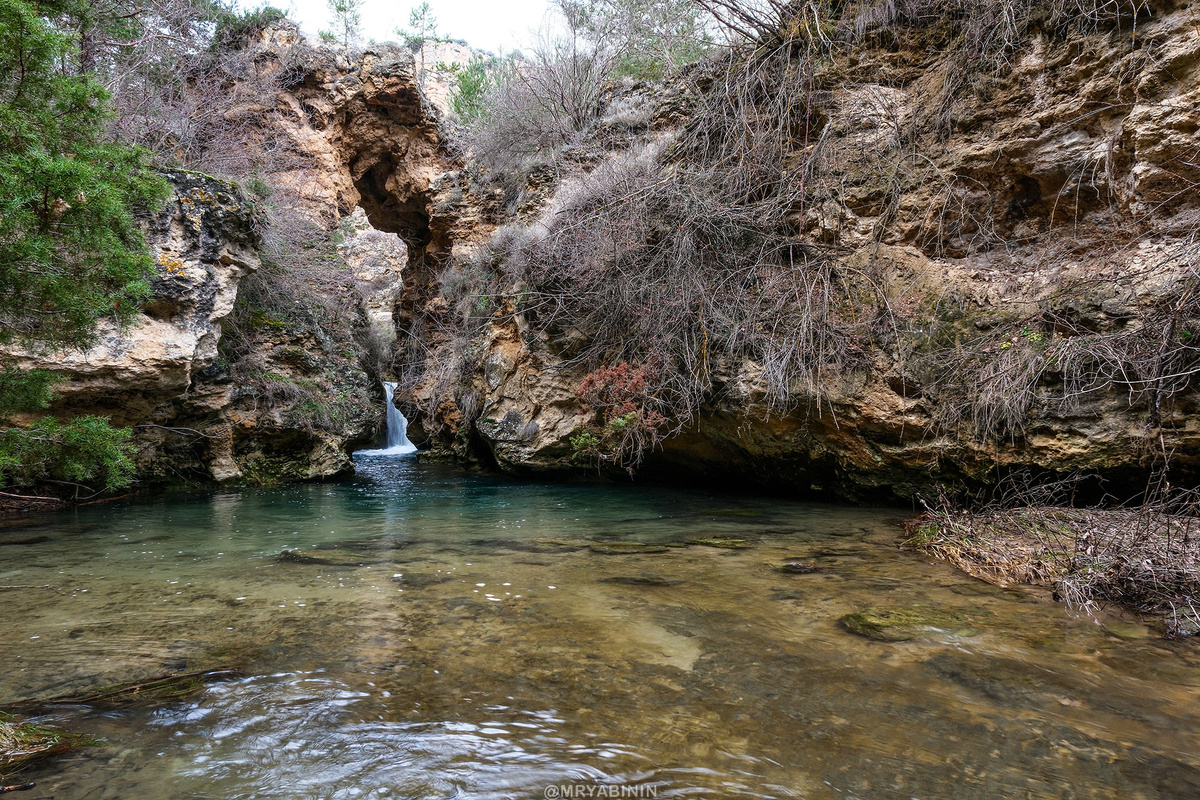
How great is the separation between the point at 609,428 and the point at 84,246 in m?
5.24

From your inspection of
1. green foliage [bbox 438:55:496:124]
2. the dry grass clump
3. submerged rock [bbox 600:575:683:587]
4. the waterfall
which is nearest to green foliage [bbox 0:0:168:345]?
submerged rock [bbox 600:575:683:587]

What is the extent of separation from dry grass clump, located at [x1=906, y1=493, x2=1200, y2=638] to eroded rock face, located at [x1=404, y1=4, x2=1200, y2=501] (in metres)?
0.70

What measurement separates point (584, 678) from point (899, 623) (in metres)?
1.70

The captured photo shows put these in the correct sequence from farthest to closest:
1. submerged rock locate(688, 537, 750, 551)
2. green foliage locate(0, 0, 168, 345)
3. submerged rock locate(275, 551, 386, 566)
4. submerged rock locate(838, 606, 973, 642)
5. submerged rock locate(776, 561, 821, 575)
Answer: submerged rock locate(688, 537, 750, 551) → submerged rock locate(275, 551, 386, 566) → submerged rock locate(776, 561, 821, 575) → green foliage locate(0, 0, 168, 345) → submerged rock locate(838, 606, 973, 642)

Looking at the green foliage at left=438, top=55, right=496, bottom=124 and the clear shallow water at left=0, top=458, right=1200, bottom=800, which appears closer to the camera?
the clear shallow water at left=0, top=458, right=1200, bottom=800

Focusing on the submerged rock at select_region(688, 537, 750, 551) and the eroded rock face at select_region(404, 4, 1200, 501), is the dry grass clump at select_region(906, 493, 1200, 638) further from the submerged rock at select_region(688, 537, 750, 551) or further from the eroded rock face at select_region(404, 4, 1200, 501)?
the submerged rock at select_region(688, 537, 750, 551)

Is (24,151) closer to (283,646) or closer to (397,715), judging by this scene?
(283,646)

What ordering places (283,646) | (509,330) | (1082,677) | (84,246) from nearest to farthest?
1. (1082,677)
2. (283,646)
3. (84,246)
4. (509,330)

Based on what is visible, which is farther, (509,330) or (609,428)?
(509,330)

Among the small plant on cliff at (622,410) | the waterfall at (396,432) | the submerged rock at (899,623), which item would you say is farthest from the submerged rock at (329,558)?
the waterfall at (396,432)

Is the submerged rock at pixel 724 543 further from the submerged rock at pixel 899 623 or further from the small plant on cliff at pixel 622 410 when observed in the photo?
the small plant on cliff at pixel 622 410

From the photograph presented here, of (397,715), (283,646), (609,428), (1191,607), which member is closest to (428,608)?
(283,646)

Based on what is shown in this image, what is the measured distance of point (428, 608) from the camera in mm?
3381

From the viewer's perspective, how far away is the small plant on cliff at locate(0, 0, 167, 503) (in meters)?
3.16
